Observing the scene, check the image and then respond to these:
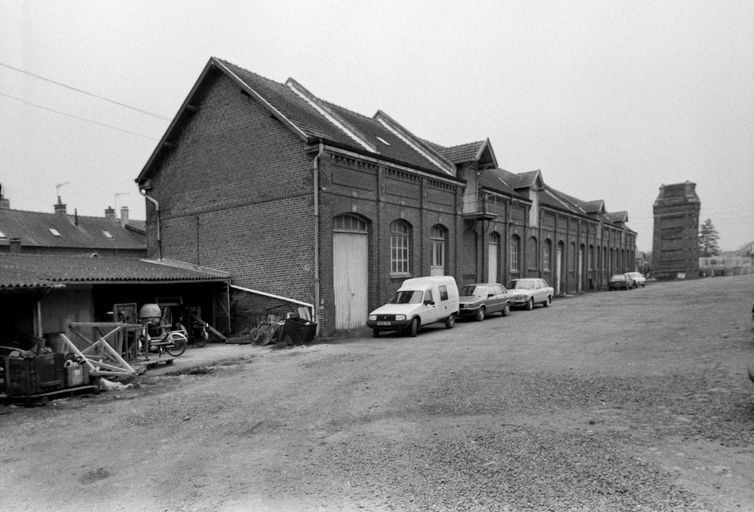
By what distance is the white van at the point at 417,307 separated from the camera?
1630cm

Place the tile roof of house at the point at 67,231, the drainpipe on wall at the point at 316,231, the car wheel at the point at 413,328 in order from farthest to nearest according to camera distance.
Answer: the tile roof of house at the point at 67,231 → the drainpipe on wall at the point at 316,231 → the car wheel at the point at 413,328

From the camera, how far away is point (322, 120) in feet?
66.9

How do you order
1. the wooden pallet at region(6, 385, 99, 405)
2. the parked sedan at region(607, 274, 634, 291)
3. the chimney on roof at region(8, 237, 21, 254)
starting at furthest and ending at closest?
the parked sedan at region(607, 274, 634, 291) < the chimney on roof at region(8, 237, 21, 254) < the wooden pallet at region(6, 385, 99, 405)

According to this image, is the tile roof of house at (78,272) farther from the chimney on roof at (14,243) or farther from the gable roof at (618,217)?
the gable roof at (618,217)

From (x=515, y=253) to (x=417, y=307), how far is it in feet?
55.3

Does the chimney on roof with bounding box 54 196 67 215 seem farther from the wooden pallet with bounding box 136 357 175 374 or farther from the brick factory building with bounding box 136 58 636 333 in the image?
the wooden pallet with bounding box 136 357 175 374

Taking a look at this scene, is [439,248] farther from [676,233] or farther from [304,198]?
[676,233]

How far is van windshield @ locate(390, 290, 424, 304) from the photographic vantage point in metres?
17.4

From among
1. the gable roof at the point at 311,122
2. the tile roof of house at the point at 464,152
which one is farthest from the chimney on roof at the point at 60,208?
the tile roof of house at the point at 464,152

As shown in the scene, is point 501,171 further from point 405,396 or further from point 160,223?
point 405,396

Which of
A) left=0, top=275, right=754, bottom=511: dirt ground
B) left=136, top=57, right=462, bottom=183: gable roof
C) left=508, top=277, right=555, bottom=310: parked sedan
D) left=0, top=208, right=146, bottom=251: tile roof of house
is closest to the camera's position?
left=0, top=275, right=754, bottom=511: dirt ground

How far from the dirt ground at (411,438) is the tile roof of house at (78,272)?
3692 mm

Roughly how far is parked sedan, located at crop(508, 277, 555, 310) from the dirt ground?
1307 cm

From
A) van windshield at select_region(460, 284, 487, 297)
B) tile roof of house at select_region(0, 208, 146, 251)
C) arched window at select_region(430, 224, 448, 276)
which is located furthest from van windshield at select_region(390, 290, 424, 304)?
tile roof of house at select_region(0, 208, 146, 251)
